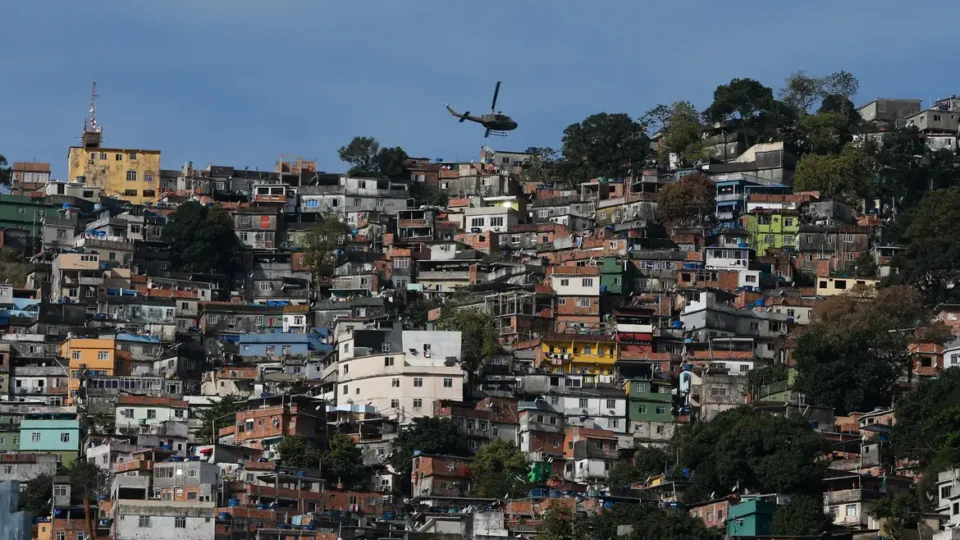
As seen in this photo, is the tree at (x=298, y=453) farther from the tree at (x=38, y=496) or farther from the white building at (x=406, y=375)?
the tree at (x=38, y=496)

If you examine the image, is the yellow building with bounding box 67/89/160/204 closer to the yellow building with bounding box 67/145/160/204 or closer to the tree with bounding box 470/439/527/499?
the yellow building with bounding box 67/145/160/204

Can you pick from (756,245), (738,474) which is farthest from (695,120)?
(738,474)

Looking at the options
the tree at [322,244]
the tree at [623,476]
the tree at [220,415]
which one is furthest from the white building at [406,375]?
the tree at [322,244]

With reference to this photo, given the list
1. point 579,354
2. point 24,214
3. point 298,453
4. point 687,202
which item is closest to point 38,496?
point 298,453

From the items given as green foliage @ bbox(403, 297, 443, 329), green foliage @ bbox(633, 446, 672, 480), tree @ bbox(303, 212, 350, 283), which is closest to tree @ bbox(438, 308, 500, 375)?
green foliage @ bbox(403, 297, 443, 329)

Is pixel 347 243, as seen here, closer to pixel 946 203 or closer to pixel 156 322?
pixel 156 322

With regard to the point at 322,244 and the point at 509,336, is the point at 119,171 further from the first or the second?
the point at 509,336
